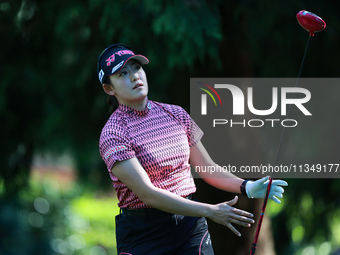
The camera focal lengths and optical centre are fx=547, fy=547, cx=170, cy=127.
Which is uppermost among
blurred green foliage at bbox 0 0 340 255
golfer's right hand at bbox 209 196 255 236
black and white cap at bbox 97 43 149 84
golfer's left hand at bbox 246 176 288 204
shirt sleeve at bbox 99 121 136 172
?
blurred green foliage at bbox 0 0 340 255

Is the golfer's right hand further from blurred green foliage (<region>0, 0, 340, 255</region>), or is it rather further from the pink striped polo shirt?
blurred green foliage (<region>0, 0, 340, 255</region>)

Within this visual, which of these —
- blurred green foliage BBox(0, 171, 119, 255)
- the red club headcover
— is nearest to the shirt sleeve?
the red club headcover

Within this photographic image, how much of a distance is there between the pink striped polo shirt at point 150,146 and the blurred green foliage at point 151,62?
120cm

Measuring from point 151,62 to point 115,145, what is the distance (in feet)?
6.50

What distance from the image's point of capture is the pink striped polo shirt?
2.70m

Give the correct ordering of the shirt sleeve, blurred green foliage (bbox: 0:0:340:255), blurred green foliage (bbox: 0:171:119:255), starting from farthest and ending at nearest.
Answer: blurred green foliage (bbox: 0:171:119:255) → blurred green foliage (bbox: 0:0:340:255) → the shirt sleeve

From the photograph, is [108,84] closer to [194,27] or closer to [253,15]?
[194,27]

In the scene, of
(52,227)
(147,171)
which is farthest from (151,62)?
(52,227)

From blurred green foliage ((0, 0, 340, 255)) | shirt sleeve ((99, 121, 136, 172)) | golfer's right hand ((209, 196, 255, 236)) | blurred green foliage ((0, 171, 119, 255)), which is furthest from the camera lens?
blurred green foliage ((0, 171, 119, 255))

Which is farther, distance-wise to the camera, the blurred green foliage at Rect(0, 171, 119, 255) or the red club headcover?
the blurred green foliage at Rect(0, 171, 119, 255)

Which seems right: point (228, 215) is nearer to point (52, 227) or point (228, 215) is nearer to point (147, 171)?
point (147, 171)

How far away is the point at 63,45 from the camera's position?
5.43 metres

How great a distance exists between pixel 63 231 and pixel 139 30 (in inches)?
204

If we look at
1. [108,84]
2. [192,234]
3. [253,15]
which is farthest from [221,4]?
[192,234]
